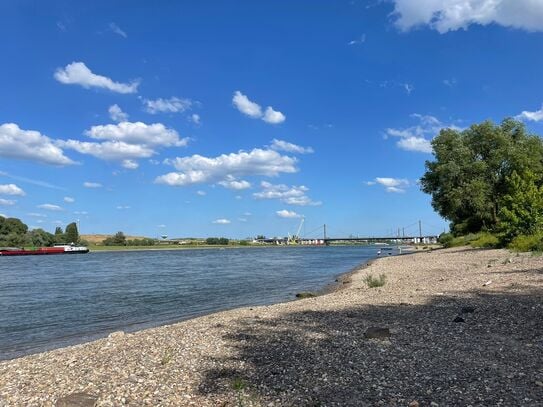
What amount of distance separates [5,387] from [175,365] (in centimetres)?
313

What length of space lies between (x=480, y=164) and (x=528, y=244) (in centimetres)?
2325

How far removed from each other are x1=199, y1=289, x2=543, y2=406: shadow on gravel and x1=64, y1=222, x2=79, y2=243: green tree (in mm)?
187948

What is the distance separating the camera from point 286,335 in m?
11.7

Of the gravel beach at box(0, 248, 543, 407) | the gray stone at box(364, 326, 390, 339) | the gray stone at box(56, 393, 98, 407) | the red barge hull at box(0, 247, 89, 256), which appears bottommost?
the gray stone at box(56, 393, 98, 407)

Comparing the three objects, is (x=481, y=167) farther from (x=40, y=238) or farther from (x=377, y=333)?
(x=40, y=238)

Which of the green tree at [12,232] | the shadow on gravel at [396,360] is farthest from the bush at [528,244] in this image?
the green tree at [12,232]

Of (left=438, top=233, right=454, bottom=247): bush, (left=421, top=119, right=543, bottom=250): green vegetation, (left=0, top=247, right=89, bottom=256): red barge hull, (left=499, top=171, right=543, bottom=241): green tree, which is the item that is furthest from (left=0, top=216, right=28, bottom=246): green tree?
(left=499, top=171, right=543, bottom=241): green tree

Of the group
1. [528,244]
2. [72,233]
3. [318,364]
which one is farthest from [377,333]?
[72,233]

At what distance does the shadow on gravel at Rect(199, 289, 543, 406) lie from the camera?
720cm

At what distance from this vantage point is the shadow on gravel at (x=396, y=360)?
720 cm

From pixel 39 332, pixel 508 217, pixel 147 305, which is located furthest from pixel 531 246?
pixel 39 332

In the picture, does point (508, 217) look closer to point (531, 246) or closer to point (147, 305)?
point (531, 246)

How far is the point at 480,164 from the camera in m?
56.1

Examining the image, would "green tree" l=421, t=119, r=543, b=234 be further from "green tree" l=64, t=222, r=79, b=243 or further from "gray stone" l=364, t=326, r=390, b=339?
"green tree" l=64, t=222, r=79, b=243
